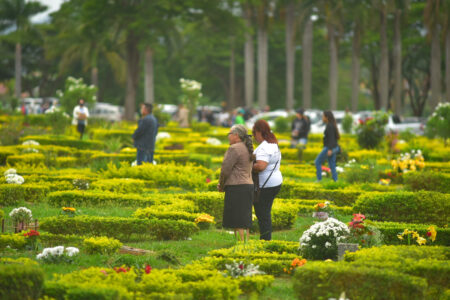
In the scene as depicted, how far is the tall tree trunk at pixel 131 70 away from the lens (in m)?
39.4

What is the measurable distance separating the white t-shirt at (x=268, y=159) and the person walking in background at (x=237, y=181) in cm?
14

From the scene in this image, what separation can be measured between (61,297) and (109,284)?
42cm

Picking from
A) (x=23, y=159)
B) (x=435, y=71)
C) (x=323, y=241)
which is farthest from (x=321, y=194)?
(x=435, y=71)

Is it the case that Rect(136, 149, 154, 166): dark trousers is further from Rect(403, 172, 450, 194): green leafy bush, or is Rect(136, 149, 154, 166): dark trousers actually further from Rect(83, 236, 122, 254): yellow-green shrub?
Rect(83, 236, 122, 254): yellow-green shrub

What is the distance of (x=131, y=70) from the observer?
3975cm

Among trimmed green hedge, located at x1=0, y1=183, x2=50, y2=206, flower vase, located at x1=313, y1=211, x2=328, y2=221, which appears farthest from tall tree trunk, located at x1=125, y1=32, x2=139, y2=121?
flower vase, located at x1=313, y1=211, x2=328, y2=221

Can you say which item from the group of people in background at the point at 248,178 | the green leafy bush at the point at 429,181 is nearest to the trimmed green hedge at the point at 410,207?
the group of people in background at the point at 248,178

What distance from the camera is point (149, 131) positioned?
15148 mm

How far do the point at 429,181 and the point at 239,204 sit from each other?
6215 mm

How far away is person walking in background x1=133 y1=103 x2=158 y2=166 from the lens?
49.3ft

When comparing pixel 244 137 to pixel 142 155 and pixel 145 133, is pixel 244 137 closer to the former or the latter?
pixel 145 133

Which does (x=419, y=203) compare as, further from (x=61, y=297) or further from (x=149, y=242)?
(x=61, y=297)

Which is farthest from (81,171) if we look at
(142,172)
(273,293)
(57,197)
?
(273,293)

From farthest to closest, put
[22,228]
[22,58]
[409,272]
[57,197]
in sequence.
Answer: [22,58] < [57,197] < [22,228] < [409,272]
